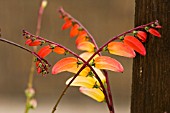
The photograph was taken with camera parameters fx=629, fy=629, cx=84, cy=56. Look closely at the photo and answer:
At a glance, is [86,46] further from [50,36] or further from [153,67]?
[50,36]

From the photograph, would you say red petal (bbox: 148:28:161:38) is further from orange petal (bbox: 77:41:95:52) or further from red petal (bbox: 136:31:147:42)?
orange petal (bbox: 77:41:95:52)

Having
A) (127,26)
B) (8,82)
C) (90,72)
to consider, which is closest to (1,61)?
(8,82)

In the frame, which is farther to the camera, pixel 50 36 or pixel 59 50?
pixel 50 36

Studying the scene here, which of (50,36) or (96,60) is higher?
(50,36)

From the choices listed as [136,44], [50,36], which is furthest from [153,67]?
[50,36]

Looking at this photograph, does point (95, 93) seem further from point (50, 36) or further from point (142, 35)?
point (50, 36)

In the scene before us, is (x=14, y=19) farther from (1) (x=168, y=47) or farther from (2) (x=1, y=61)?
(1) (x=168, y=47)

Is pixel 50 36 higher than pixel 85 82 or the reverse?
higher

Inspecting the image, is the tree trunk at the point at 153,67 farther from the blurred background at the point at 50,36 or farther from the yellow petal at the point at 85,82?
the blurred background at the point at 50,36

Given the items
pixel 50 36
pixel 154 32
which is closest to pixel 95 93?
pixel 154 32
